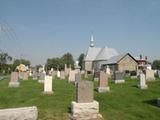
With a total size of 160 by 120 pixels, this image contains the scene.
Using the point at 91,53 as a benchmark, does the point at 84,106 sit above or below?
below

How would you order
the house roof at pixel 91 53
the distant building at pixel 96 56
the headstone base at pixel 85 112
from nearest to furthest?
the headstone base at pixel 85 112
the distant building at pixel 96 56
the house roof at pixel 91 53

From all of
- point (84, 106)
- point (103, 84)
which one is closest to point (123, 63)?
point (103, 84)

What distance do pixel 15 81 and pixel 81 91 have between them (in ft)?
44.6

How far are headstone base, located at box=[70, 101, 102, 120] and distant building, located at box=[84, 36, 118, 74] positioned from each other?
6442 centimetres

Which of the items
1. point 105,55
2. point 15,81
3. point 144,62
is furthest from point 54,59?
point 15,81

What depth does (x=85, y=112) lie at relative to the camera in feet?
31.5

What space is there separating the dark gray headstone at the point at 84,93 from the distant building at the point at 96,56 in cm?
6391

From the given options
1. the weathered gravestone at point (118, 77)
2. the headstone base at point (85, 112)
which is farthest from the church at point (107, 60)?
the headstone base at point (85, 112)

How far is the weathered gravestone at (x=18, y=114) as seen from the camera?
7.35 metres

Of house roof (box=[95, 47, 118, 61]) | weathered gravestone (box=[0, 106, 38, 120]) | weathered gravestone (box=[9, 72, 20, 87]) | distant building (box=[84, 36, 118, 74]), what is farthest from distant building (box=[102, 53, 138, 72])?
weathered gravestone (box=[0, 106, 38, 120])

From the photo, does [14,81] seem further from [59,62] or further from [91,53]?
[59,62]

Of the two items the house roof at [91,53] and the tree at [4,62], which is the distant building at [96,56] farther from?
the tree at [4,62]

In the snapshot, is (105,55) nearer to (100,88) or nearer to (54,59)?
(54,59)

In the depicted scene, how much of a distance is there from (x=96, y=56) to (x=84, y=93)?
2997 inches
